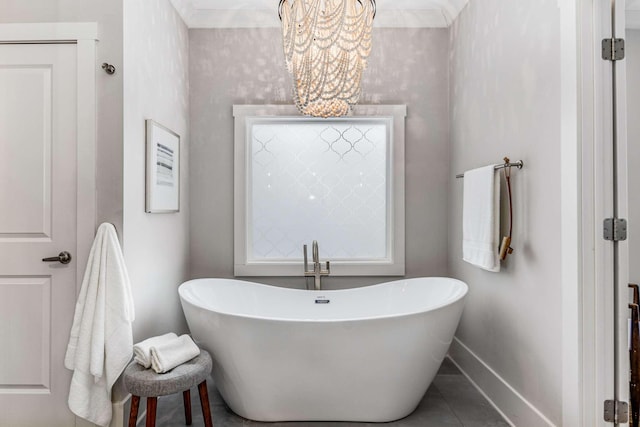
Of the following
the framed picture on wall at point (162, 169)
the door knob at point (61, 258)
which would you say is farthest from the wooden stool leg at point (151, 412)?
the framed picture on wall at point (162, 169)

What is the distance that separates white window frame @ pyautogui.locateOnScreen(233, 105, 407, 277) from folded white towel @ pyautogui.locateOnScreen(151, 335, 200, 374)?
1.05 m

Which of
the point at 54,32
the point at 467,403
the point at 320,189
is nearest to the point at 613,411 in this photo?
the point at 467,403

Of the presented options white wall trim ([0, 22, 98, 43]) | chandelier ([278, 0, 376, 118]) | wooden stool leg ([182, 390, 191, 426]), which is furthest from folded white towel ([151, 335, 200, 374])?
white wall trim ([0, 22, 98, 43])

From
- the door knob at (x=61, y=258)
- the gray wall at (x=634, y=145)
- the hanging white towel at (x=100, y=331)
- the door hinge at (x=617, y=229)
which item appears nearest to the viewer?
the door hinge at (x=617, y=229)

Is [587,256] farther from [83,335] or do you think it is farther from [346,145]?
[83,335]

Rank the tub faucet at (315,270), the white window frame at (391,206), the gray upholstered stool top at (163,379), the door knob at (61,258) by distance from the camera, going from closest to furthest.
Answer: the gray upholstered stool top at (163,379) < the door knob at (61,258) < the tub faucet at (315,270) < the white window frame at (391,206)

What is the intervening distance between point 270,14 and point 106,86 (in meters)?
1.49

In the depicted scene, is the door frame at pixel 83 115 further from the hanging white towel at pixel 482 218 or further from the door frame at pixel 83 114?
the hanging white towel at pixel 482 218

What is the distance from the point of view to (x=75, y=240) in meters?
1.94

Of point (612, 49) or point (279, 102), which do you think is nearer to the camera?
point (612, 49)

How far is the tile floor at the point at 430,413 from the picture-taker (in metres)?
2.06

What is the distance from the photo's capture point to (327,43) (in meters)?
1.75

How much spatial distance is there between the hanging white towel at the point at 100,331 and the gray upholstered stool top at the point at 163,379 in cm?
12

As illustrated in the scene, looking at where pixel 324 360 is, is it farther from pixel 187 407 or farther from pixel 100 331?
pixel 100 331
